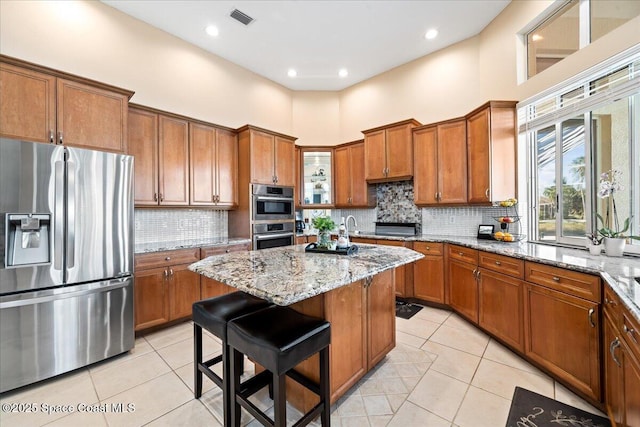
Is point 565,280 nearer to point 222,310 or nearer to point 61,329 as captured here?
point 222,310

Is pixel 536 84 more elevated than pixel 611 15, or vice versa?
pixel 611 15

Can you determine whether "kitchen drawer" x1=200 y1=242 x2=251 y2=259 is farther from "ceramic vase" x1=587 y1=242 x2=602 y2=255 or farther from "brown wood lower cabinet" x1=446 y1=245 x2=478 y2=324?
"ceramic vase" x1=587 y1=242 x2=602 y2=255

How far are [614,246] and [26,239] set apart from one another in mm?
4472

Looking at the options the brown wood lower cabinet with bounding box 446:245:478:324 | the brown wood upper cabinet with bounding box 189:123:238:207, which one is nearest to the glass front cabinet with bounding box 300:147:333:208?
the brown wood upper cabinet with bounding box 189:123:238:207

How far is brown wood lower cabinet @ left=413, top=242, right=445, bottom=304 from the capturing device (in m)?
3.41

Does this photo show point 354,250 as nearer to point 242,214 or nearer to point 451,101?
point 242,214

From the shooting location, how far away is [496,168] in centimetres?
309

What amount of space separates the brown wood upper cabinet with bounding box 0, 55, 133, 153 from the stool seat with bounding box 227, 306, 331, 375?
2213 millimetres

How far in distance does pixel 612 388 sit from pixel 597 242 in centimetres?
122

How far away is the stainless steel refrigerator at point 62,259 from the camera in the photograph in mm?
1898

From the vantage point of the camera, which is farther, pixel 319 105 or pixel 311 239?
pixel 319 105

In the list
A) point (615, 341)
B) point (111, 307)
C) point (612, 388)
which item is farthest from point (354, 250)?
point (111, 307)

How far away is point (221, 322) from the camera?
5.20ft

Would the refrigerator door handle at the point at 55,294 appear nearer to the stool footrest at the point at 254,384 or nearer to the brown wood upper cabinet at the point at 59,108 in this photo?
the brown wood upper cabinet at the point at 59,108
